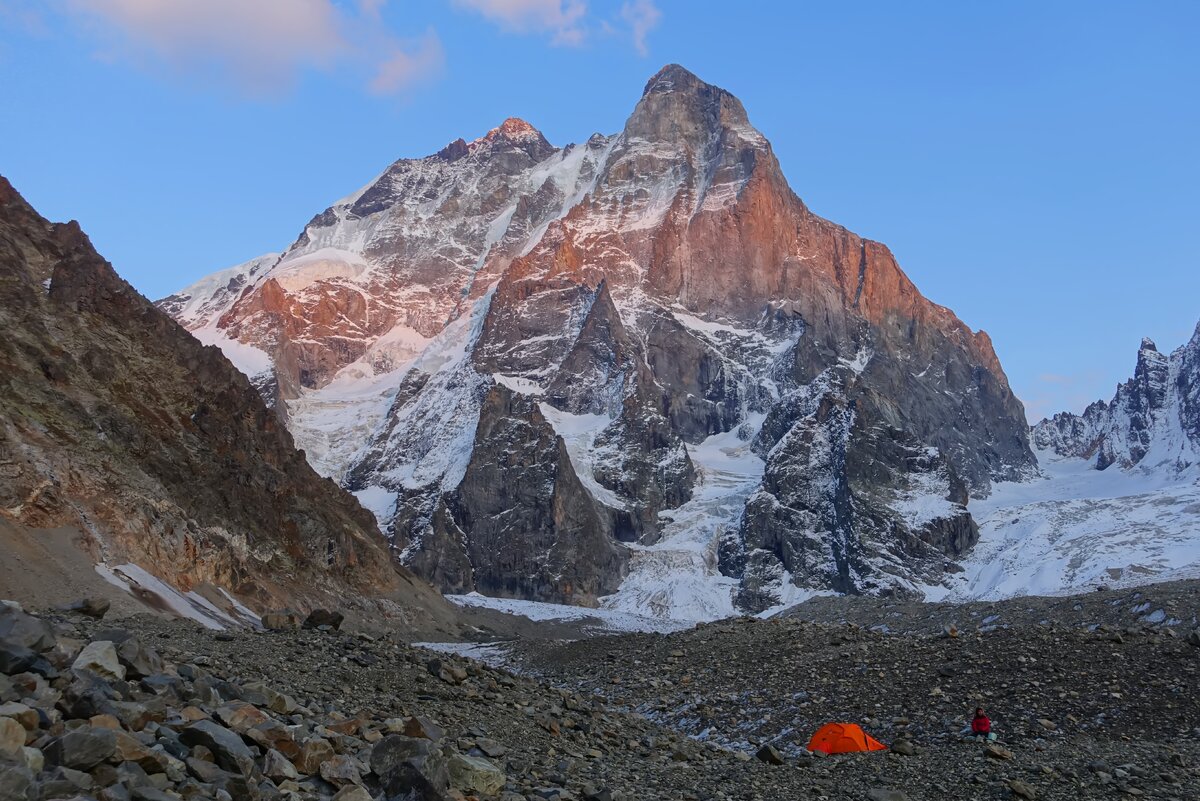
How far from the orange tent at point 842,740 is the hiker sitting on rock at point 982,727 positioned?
2.02 m

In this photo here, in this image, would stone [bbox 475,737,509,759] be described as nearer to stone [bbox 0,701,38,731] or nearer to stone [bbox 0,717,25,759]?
stone [bbox 0,701,38,731]

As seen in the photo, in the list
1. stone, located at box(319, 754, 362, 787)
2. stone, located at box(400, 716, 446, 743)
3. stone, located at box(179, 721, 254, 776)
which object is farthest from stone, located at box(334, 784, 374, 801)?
stone, located at box(400, 716, 446, 743)

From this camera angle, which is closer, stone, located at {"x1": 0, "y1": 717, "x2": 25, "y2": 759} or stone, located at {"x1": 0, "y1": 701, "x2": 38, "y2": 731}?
stone, located at {"x1": 0, "y1": 717, "x2": 25, "y2": 759}

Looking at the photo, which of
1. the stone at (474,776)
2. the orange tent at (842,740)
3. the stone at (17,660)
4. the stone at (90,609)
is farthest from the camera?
the stone at (90,609)

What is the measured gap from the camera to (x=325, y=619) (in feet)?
125

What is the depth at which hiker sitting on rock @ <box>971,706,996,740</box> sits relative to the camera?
79.2ft

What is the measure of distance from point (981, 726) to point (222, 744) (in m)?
18.0

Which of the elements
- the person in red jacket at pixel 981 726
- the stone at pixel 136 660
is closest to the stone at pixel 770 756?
the person in red jacket at pixel 981 726

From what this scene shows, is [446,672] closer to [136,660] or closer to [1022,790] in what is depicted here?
[136,660]

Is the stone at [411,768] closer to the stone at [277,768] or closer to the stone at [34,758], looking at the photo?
the stone at [277,768]

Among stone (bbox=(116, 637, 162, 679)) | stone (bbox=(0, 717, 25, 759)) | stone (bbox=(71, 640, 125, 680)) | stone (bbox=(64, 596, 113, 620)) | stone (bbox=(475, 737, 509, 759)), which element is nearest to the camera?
stone (bbox=(0, 717, 25, 759))

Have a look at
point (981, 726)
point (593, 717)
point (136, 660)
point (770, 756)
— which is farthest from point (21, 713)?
point (981, 726)

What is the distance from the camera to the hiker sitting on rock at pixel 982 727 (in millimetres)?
24125

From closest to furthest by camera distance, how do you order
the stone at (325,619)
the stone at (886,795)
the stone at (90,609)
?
the stone at (886,795), the stone at (90,609), the stone at (325,619)
